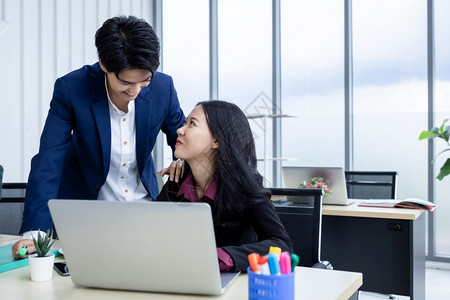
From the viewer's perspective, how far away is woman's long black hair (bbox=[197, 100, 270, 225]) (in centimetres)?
137

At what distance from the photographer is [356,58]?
4281 millimetres

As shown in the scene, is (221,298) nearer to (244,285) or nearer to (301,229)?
(244,285)

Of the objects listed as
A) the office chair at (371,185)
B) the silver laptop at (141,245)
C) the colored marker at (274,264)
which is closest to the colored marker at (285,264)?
the colored marker at (274,264)

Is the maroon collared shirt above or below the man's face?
below

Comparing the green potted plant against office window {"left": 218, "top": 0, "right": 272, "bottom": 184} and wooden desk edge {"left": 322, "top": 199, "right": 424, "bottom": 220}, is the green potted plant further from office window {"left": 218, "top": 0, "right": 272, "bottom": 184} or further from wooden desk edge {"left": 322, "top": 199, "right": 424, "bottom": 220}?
office window {"left": 218, "top": 0, "right": 272, "bottom": 184}

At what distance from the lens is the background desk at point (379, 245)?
2.41m

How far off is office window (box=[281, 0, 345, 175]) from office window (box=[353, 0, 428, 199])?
0.56 feet

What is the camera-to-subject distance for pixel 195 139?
1.46m

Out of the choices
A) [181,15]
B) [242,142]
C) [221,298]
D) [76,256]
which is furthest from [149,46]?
[181,15]

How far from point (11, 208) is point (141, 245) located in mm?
1595

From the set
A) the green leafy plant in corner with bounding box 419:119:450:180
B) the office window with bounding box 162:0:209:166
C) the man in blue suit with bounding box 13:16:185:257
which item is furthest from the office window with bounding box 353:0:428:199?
the man in blue suit with bounding box 13:16:185:257

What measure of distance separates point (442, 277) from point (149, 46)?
334 cm

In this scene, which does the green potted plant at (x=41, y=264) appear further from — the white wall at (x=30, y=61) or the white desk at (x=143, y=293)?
the white wall at (x=30, y=61)

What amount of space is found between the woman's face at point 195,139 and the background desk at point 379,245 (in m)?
1.36
